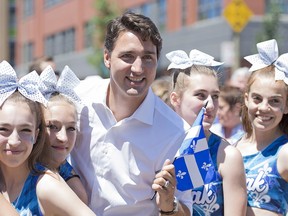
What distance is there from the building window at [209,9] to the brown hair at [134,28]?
24.0 metres

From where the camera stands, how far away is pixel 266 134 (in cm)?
486

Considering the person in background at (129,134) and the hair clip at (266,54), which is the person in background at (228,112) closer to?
the hair clip at (266,54)

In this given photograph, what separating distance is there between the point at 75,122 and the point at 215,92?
1.09m

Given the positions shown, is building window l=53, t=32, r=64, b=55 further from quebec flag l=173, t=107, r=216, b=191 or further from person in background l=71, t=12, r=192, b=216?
quebec flag l=173, t=107, r=216, b=191

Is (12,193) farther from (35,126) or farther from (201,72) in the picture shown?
(201,72)

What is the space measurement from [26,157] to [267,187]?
170 cm

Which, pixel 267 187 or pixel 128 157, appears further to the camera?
pixel 267 187

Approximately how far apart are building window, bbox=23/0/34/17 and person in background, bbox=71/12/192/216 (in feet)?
158

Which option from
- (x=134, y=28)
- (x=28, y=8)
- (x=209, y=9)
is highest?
(x=134, y=28)

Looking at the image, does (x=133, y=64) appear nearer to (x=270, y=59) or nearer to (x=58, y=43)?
(x=270, y=59)

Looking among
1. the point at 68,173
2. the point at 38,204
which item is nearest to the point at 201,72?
the point at 68,173

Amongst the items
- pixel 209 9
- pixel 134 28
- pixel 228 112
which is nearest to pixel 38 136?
pixel 134 28

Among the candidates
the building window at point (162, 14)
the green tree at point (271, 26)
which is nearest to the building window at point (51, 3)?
the building window at point (162, 14)

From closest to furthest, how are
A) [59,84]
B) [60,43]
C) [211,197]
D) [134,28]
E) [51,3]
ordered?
[134,28] < [59,84] < [211,197] < [60,43] < [51,3]
